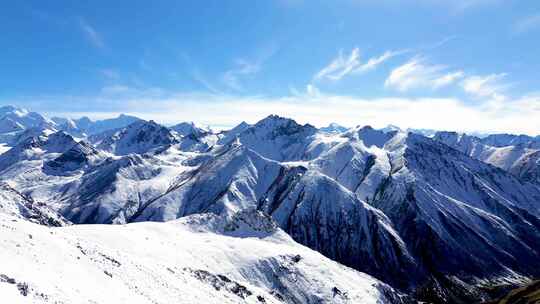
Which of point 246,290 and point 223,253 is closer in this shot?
point 246,290

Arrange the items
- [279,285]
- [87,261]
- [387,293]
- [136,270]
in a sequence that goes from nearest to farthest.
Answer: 1. [87,261]
2. [136,270]
3. [279,285]
4. [387,293]

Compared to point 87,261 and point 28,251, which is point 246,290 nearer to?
point 87,261

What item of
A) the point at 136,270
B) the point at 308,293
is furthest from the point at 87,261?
the point at 308,293

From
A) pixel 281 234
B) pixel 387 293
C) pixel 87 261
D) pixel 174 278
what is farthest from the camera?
pixel 281 234

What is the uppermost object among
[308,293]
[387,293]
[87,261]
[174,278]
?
[87,261]

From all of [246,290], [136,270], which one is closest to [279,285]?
[246,290]

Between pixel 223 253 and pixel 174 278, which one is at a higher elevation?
pixel 174 278

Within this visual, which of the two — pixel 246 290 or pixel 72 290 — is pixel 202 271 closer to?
pixel 246 290
